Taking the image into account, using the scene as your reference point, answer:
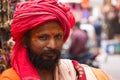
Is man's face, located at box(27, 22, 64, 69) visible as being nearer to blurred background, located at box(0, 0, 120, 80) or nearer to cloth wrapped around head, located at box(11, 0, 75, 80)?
cloth wrapped around head, located at box(11, 0, 75, 80)

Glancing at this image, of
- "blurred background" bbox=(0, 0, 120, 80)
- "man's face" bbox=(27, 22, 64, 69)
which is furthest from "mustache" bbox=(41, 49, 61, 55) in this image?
"blurred background" bbox=(0, 0, 120, 80)

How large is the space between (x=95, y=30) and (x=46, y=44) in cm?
1154

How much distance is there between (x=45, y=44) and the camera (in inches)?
110

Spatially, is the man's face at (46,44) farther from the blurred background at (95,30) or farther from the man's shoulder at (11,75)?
the blurred background at (95,30)

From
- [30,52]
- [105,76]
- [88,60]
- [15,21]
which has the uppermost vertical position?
[15,21]

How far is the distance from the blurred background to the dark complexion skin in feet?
1.68

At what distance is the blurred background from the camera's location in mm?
3480

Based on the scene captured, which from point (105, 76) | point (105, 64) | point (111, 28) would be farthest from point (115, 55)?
point (105, 76)

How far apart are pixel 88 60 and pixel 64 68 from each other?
4999 mm

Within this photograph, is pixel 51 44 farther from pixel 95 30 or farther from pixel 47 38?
pixel 95 30

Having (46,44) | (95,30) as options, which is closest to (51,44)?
(46,44)

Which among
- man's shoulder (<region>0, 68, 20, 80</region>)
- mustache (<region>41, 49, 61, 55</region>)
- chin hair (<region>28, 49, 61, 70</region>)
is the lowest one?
man's shoulder (<region>0, 68, 20, 80</region>)

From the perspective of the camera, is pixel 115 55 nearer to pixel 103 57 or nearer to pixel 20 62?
pixel 103 57

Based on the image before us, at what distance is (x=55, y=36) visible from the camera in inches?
111
